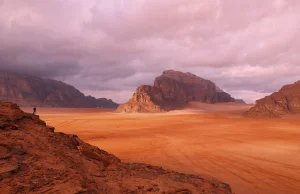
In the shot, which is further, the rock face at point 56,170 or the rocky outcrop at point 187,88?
the rocky outcrop at point 187,88

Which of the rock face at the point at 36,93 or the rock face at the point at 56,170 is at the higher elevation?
the rock face at the point at 36,93

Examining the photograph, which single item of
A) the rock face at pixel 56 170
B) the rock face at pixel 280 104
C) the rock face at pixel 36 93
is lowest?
the rock face at pixel 56 170

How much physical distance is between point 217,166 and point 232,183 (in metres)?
2.11

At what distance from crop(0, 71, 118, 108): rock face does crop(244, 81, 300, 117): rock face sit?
111 metres

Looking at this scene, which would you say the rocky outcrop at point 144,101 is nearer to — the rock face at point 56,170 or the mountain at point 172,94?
the mountain at point 172,94

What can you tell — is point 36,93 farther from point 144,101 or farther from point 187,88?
point 144,101

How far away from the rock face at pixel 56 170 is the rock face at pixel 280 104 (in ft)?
141

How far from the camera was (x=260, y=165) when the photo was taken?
959cm

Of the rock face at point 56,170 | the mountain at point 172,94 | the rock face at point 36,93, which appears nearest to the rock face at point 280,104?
the mountain at point 172,94

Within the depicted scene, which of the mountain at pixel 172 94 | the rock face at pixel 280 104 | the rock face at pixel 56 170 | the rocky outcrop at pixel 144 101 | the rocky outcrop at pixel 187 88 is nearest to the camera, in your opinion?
the rock face at pixel 56 170

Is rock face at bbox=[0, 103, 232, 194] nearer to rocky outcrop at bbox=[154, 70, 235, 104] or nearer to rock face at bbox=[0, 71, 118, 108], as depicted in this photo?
rocky outcrop at bbox=[154, 70, 235, 104]

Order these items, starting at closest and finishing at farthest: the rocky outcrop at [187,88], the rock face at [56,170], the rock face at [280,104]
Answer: the rock face at [56,170], the rock face at [280,104], the rocky outcrop at [187,88]

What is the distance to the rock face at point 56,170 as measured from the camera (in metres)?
4.20

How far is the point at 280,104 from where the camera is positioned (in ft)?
154
